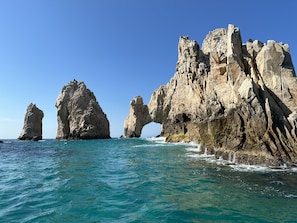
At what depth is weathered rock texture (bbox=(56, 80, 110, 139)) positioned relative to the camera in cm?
11138

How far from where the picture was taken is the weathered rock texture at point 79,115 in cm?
11138

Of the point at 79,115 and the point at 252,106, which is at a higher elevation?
the point at 79,115

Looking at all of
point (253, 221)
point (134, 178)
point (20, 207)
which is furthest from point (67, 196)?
point (253, 221)

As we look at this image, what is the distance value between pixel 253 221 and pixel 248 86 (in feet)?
63.9

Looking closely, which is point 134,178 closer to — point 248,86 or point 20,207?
point 20,207

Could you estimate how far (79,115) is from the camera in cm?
11438

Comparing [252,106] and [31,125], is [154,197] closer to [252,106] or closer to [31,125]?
[252,106]

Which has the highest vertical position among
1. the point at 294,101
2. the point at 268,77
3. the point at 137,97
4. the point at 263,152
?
the point at 137,97

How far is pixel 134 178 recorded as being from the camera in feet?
57.2

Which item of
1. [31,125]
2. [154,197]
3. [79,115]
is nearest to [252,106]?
[154,197]

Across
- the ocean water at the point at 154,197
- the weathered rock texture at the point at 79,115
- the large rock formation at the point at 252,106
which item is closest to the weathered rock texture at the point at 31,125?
the weathered rock texture at the point at 79,115

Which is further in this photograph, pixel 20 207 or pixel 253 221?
pixel 20 207

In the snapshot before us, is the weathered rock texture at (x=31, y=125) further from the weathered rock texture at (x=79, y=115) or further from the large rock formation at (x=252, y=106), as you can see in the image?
the large rock formation at (x=252, y=106)

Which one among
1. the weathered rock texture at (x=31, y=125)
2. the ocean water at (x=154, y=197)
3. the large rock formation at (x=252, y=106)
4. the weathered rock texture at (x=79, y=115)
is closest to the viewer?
the ocean water at (x=154, y=197)
